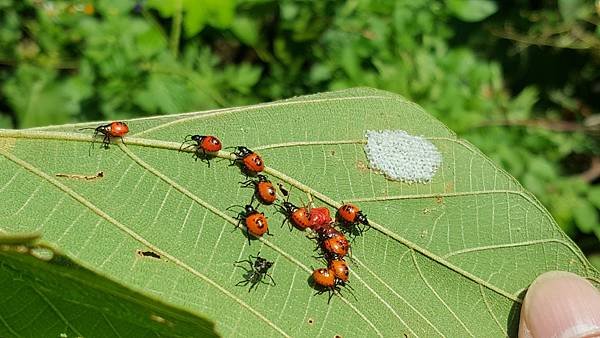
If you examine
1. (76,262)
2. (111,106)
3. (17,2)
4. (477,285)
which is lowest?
(76,262)

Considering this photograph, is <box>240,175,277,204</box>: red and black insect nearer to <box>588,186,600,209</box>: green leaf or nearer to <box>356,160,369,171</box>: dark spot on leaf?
<box>356,160,369,171</box>: dark spot on leaf

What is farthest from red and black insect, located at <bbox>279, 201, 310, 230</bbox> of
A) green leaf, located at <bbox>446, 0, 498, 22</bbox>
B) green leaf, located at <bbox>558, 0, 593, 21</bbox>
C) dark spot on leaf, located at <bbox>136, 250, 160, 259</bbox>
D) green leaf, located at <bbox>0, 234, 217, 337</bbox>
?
green leaf, located at <bbox>558, 0, 593, 21</bbox>

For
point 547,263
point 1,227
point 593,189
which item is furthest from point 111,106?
point 593,189

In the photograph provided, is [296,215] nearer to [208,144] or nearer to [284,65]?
[208,144]

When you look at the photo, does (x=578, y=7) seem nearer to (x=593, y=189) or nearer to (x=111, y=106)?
(x=593, y=189)

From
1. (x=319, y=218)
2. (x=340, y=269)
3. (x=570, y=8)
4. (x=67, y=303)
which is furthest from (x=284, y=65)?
(x=67, y=303)

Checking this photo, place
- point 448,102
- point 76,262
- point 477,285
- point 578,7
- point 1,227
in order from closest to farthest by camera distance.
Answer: point 76,262 < point 1,227 < point 477,285 < point 448,102 < point 578,7
